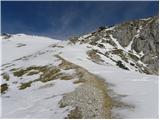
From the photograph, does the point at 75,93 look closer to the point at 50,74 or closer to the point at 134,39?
the point at 50,74

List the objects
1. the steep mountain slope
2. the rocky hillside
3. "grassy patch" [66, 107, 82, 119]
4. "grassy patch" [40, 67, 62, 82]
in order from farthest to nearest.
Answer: the rocky hillside, "grassy patch" [40, 67, 62, 82], the steep mountain slope, "grassy patch" [66, 107, 82, 119]

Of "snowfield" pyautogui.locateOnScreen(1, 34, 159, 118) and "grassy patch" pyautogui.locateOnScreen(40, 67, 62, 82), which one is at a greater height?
"grassy patch" pyautogui.locateOnScreen(40, 67, 62, 82)

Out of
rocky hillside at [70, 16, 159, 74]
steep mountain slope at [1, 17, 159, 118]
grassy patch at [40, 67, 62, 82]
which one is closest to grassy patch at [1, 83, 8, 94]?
steep mountain slope at [1, 17, 159, 118]

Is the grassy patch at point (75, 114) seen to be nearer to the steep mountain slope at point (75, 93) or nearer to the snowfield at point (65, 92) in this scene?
the steep mountain slope at point (75, 93)

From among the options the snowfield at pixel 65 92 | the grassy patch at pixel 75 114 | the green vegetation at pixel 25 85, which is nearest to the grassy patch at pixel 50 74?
the snowfield at pixel 65 92

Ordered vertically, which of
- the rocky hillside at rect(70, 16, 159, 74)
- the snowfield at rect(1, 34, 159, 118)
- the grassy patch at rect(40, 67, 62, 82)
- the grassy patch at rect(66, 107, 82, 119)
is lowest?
the grassy patch at rect(66, 107, 82, 119)

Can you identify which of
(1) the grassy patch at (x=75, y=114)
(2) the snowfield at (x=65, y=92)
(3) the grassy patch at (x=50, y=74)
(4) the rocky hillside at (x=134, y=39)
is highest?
(4) the rocky hillside at (x=134, y=39)

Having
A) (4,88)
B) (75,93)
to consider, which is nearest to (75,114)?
(75,93)

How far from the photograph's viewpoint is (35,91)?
5122 cm

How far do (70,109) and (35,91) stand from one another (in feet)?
57.1

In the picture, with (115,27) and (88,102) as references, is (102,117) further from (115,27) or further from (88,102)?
(115,27)

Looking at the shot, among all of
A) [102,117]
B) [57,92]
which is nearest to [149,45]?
[57,92]

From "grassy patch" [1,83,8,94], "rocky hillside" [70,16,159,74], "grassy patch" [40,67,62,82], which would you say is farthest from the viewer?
"rocky hillside" [70,16,159,74]

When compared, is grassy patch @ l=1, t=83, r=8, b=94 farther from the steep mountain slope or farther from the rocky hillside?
the rocky hillside
